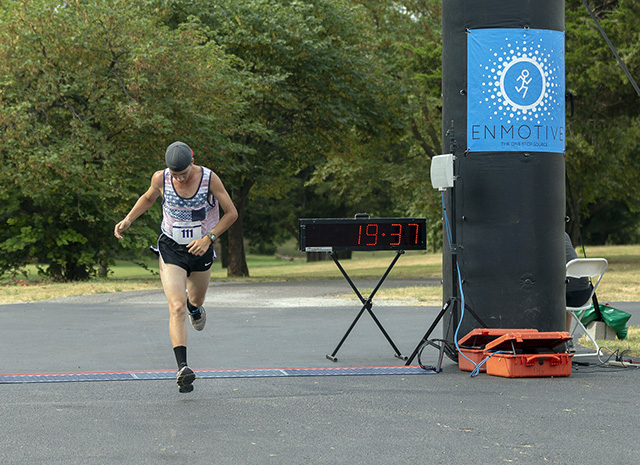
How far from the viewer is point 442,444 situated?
5707mm

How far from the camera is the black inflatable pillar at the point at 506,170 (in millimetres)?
8984

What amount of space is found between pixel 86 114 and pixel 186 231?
53.2 ft

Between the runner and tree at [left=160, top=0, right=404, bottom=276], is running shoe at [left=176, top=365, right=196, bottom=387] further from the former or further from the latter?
tree at [left=160, top=0, right=404, bottom=276]

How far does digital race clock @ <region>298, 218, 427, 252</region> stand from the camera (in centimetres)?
912

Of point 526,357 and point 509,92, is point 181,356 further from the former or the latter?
point 509,92

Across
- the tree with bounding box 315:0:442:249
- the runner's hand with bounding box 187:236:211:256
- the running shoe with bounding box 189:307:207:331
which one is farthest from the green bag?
the tree with bounding box 315:0:442:249

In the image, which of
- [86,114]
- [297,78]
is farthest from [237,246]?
[86,114]

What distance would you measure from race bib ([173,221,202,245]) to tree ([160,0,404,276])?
18.7 metres

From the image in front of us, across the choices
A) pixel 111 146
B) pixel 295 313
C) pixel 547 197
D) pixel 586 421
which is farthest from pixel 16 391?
pixel 111 146

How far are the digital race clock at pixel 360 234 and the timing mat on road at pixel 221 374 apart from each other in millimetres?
1174

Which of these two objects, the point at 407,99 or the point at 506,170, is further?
the point at 407,99

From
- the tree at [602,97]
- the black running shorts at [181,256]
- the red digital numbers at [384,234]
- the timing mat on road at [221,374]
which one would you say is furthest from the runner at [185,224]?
the tree at [602,97]

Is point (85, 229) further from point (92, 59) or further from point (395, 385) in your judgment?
point (395, 385)

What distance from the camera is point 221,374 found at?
27.6 feet
